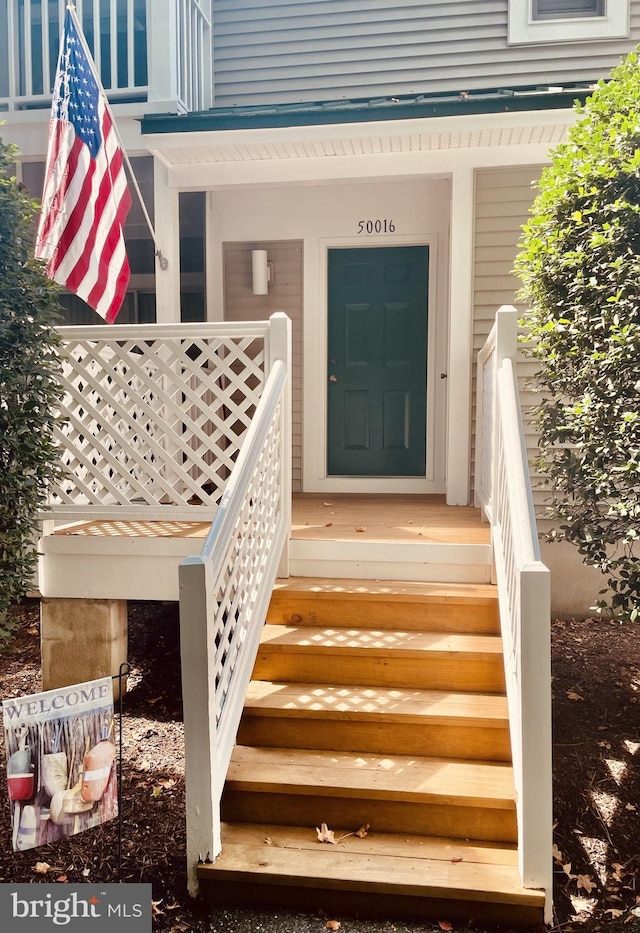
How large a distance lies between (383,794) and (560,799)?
98 cm

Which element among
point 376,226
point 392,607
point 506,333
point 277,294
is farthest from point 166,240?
point 392,607

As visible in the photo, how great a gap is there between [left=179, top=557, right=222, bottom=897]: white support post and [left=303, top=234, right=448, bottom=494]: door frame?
139 inches

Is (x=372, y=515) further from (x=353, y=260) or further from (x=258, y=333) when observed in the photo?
(x=353, y=260)

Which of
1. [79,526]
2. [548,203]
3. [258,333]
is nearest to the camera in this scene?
[548,203]

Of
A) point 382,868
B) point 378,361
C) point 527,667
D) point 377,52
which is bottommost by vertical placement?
point 382,868

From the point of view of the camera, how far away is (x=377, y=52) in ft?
21.4

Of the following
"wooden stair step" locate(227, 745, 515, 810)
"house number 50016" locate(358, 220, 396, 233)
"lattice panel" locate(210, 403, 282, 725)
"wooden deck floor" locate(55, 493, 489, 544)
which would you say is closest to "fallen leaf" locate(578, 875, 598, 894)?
"wooden stair step" locate(227, 745, 515, 810)

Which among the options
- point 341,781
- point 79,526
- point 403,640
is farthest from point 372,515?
point 341,781

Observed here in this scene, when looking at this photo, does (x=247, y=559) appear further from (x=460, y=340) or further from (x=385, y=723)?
(x=460, y=340)

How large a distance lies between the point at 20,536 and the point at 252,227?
12.3 ft

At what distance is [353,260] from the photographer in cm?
583

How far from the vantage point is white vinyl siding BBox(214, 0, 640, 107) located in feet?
20.6

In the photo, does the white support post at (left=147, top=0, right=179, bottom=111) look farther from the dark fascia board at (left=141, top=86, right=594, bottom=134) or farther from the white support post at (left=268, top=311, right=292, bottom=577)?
the white support post at (left=268, top=311, right=292, bottom=577)

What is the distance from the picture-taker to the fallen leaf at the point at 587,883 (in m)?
2.55
